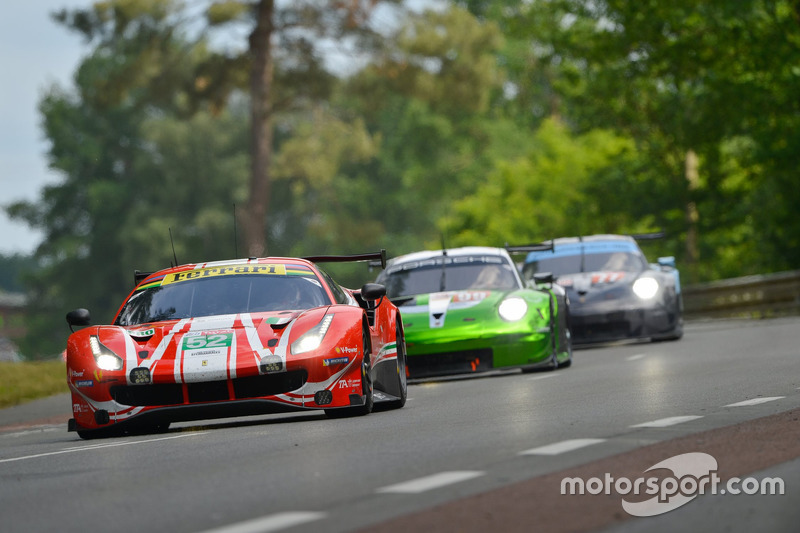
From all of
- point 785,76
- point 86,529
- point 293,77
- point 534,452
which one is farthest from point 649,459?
point 293,77

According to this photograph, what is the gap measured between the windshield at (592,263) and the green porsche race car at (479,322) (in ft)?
16.9

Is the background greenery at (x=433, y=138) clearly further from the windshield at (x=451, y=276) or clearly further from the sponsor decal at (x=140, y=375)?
the sponsor decal at (x=140, y=375)

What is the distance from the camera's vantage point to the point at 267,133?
144 ft

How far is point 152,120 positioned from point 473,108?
31.0 meters

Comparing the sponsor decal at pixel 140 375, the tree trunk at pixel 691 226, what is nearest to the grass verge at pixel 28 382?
the sponsor decal at pixel 140 375

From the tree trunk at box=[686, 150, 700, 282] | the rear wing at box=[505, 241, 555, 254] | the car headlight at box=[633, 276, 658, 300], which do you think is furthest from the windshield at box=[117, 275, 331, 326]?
the tree trunk at box=[686, 150, 700, 282]

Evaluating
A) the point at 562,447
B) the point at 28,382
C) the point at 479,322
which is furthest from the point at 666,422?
the point at 28,382

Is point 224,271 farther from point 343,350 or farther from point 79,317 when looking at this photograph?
point 343,350

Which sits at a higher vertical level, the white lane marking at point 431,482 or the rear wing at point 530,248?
the rear wing at point 530,248

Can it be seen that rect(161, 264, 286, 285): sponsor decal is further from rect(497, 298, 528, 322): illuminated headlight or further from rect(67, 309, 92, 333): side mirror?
rect(497, 298, 528, 322): illuminated headlight

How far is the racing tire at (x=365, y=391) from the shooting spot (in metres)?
11.4

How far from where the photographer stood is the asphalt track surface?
6145mm

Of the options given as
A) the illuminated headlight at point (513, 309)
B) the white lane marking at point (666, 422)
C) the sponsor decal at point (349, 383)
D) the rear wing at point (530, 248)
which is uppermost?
the rear wing at point (530, 248)

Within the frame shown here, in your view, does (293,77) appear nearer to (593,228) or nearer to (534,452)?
(593,228)
